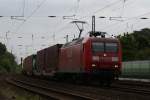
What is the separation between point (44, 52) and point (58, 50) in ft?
29.5

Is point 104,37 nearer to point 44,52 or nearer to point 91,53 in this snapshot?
point 91,53

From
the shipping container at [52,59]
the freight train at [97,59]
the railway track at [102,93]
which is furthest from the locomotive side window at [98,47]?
the shipping container at [52,59]

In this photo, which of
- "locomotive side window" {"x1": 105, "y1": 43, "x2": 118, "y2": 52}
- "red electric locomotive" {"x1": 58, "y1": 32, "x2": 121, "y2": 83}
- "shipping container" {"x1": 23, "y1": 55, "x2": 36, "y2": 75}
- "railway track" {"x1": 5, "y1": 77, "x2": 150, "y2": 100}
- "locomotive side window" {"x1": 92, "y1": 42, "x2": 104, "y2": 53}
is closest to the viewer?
"railway track" {"x1": 5, "y1": 77, "x2": 150, "y2": 100}

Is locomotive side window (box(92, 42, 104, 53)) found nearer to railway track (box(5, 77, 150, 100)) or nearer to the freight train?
the freight train

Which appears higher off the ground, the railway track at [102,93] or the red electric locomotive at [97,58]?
the red electric locomotive at [97,58]

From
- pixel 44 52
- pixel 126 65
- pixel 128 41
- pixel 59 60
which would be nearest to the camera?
pixel 59 60

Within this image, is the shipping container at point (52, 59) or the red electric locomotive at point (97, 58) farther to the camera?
the shipping container at point (52, 59)

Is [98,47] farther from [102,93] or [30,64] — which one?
[30,64]

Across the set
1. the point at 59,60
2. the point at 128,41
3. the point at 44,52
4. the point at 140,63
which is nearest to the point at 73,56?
the point at 59,60

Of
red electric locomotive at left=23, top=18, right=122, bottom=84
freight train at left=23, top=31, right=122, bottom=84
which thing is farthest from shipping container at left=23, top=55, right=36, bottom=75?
freight train at left=23, top=31, right=122, bottom=84

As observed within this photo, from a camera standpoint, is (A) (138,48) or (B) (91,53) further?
(A) (138,48)

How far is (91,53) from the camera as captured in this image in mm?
28922

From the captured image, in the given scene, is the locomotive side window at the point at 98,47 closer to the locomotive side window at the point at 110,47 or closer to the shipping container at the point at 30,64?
the locomotive side window at the point at 110,47

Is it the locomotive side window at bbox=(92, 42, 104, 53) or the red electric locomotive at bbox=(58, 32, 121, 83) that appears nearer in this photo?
the red electric locomotive at bbox=(58, 32, 121, 83)
